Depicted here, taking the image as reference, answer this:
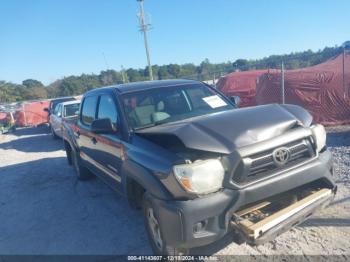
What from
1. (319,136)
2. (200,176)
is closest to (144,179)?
(200,176)

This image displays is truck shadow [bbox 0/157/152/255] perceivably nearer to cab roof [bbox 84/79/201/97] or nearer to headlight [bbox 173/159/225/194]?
headlight [bbox 173/159/225/194]

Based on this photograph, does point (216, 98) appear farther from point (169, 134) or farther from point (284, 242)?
point (284, 242)

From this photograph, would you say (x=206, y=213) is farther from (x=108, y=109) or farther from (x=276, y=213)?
(x=108, y=109)

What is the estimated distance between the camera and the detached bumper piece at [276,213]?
8.61 feet

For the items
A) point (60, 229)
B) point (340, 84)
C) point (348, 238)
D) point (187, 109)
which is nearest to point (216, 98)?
point (187, 109)

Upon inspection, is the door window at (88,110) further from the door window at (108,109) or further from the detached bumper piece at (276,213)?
the detached bumper piece at (276,213)

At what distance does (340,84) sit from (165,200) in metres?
7.64

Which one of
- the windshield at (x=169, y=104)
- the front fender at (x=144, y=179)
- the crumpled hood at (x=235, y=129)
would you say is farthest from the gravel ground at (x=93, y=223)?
the windshield at (x=169, y=104)

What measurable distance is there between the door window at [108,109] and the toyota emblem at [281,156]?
1.98 meters

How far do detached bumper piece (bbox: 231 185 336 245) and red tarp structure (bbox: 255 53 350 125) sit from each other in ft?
20.5

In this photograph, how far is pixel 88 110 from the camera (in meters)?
5.53

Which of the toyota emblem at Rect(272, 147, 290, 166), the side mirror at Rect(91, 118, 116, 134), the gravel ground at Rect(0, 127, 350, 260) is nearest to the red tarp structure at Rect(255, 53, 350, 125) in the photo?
the gravel ground at Rect(0, 127, 350, 260)

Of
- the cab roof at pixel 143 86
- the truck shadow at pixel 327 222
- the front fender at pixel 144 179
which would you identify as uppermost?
the cab roof at pixel 143 86

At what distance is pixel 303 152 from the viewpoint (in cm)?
309
